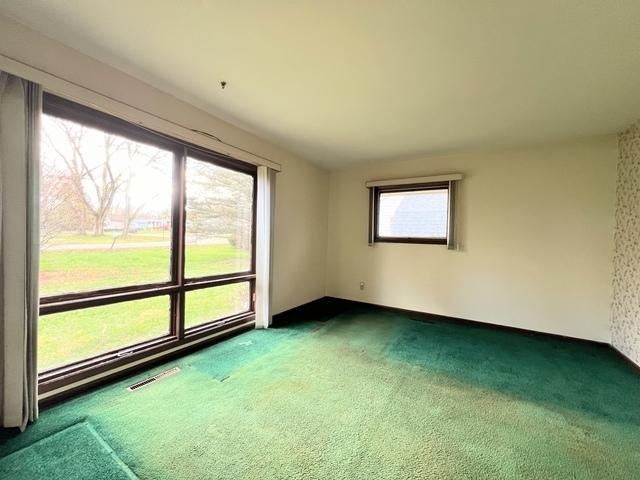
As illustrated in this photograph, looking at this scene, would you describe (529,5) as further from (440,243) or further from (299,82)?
→ (440,243)

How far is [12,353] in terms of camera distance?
1.49 metres

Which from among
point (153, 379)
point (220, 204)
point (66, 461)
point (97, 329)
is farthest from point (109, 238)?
point (66, 461)

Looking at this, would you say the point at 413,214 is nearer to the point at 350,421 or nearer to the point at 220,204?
the point at 220,204

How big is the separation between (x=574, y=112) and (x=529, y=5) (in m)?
1.67

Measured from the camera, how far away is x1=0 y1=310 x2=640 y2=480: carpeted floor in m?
1.32

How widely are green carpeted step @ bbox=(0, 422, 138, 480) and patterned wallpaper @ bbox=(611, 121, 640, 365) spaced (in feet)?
13.5

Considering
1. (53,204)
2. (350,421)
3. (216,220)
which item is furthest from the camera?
(216,220)

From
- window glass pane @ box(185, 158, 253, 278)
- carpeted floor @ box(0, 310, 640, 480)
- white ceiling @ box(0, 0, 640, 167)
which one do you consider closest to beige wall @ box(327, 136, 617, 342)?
Result: white ceiling @ box(0, 0, 640, 167)

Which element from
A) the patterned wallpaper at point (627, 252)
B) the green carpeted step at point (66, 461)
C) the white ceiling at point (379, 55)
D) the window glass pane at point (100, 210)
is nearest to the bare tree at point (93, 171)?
the window glass pane at point (100, 210)

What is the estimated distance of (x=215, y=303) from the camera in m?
2.90

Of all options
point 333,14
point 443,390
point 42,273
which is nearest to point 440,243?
point 443,390

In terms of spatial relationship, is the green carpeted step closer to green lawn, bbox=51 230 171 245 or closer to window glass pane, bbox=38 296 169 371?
window glass pane, bbox=38 296 169 371

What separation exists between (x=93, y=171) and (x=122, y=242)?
22.9 inches

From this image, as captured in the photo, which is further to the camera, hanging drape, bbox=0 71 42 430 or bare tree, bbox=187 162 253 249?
bare tree, bbox=187 162 253 249
